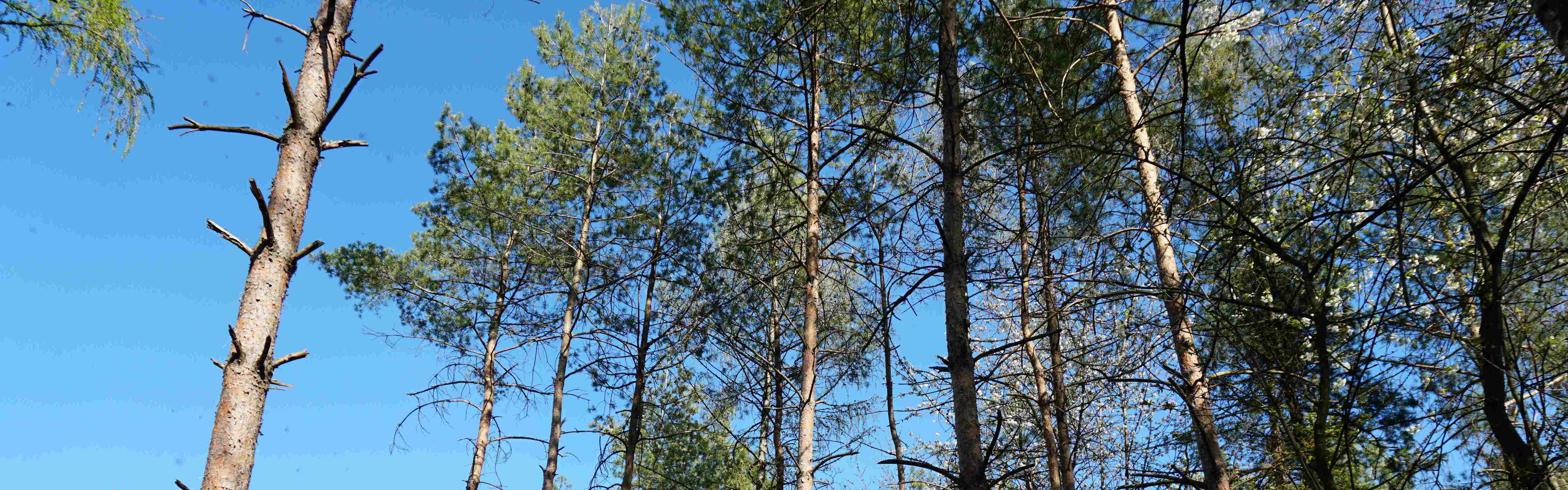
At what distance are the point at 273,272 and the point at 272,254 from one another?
0.27 ft

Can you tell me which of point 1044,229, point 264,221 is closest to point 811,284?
point 1044,229

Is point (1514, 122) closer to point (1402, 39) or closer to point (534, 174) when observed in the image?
point (1402, 39)

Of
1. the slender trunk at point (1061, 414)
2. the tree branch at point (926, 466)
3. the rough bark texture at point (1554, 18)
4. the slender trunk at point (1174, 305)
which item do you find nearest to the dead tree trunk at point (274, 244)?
the tree branch at point (926, 466)

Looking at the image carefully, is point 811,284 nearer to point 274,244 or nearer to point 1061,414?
point 1061,414

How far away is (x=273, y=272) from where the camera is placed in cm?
353

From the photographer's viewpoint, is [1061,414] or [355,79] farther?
[1061,414]

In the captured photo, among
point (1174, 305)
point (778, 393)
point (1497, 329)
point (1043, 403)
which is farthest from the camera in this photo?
point (778, 393)

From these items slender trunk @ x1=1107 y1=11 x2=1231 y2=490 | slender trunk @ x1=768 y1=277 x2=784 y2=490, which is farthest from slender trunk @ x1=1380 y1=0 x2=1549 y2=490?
slender trunk @ x1=768 y1=277 x2=784 y2=490

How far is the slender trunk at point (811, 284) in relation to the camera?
6.91 meters

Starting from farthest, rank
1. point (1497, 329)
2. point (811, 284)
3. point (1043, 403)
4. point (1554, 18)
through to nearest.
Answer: point (1043, 403) < point (811, 284) < point (1497, 329) < point (1554, 18)

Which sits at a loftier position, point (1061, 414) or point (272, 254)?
point (1061, 414)

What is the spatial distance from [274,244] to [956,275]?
9.48 feet

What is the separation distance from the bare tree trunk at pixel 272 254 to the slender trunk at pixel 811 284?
323 cm

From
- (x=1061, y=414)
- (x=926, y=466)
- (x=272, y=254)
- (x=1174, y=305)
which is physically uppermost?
(x=1061, y=414)
